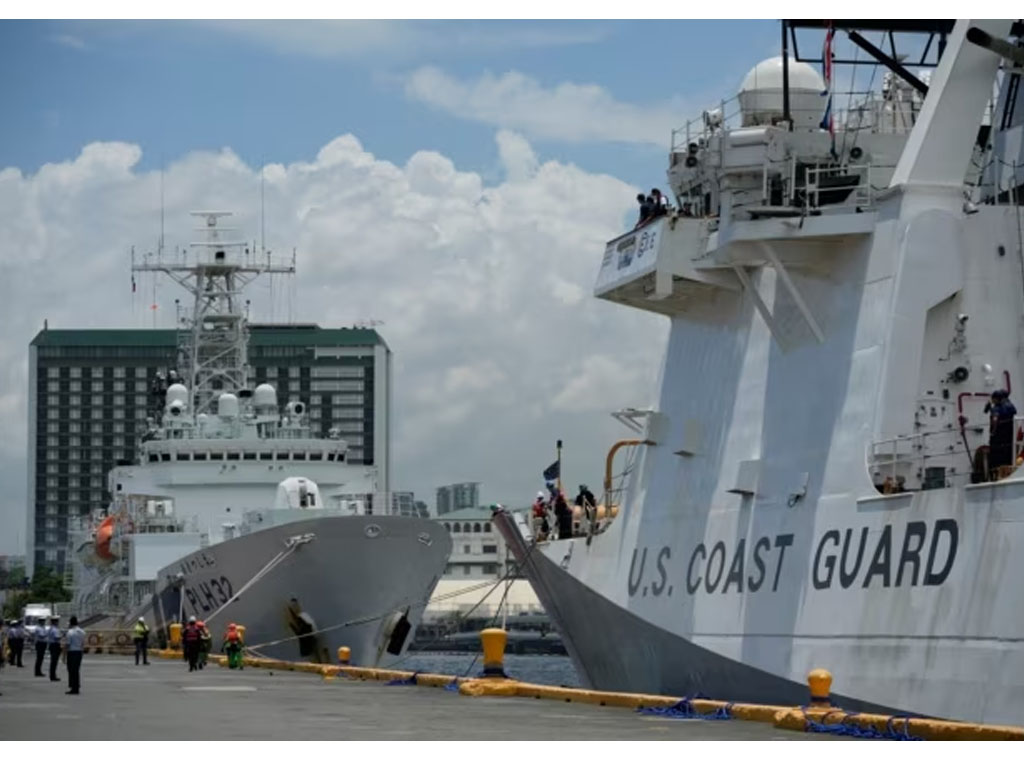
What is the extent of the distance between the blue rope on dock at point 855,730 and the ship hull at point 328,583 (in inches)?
965

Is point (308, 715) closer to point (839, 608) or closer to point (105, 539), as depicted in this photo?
point (839, 608)

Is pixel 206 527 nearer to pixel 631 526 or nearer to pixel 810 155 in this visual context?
pixel 631 526

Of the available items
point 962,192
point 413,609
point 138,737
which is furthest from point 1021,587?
point 413,609

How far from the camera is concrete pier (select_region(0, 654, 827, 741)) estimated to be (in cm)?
A: 1773

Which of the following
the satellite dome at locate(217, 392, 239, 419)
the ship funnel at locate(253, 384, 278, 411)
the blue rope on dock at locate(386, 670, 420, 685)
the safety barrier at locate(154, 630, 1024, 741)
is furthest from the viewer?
the ship funnel at locate(253, 384, 278, 411)

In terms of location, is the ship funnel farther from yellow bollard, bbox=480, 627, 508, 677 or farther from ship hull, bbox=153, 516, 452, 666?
yellow bollard, bbox=480, 627, 508, 677

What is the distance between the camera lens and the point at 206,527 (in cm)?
5172

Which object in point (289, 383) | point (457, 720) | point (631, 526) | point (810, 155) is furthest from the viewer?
point (289, 383)

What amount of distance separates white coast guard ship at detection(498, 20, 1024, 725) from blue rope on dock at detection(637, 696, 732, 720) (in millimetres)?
1136

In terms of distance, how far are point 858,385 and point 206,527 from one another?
32939mm

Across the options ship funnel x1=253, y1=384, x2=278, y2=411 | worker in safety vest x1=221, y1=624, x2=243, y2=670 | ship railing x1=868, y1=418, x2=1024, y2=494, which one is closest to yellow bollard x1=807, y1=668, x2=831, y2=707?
ship railing x1=868, y1=418, x2=1024, y2=494

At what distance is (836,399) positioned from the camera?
70.8 feet

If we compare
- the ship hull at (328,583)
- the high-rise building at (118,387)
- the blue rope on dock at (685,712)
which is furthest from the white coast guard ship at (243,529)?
the high-rise building at (118,387)

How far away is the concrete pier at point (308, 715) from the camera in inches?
698
